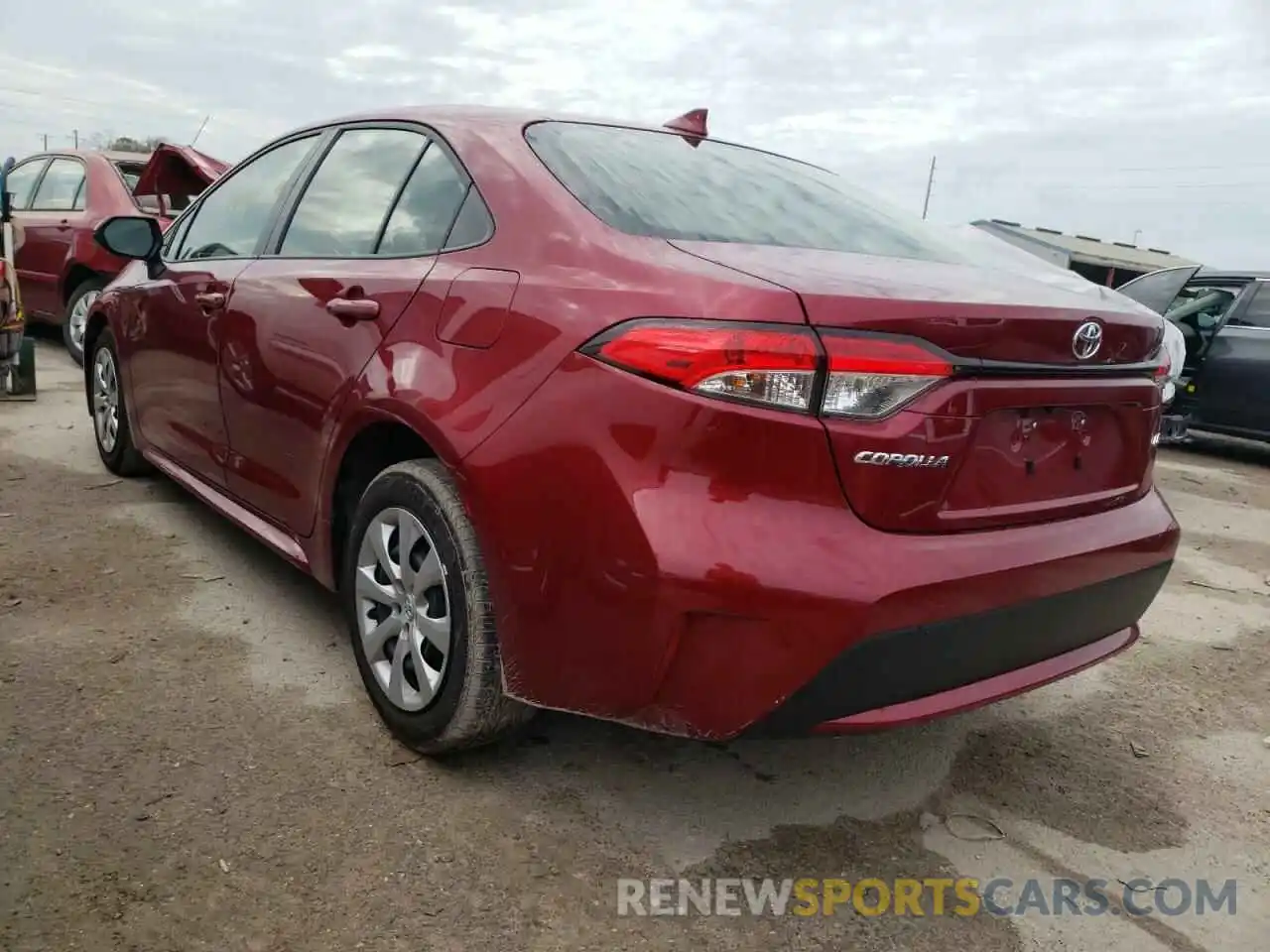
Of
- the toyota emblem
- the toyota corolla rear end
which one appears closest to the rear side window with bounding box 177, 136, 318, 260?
the toyota corolla rear end

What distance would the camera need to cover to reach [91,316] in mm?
4703

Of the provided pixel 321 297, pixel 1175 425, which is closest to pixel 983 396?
pixel 321 297

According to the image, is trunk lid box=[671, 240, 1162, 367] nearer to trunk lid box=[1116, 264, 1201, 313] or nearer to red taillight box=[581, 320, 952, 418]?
red taillight box=[581, 320, 952, 418]

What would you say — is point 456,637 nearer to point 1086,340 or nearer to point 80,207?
point 1086,340

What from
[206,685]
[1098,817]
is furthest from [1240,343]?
[206,685]

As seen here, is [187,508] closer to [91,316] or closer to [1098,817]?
[91,316]

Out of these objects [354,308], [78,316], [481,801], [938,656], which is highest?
[354,308]

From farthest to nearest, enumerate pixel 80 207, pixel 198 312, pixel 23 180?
pixel 23 180 → pixel 80 207 → pixel 198 312

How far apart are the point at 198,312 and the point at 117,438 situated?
1418mm

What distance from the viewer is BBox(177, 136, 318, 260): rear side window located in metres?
3.34

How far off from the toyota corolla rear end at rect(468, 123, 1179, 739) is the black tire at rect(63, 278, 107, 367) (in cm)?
642

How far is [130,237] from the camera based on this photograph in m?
3.84

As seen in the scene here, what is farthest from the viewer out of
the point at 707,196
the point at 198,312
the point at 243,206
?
the point at 243,206

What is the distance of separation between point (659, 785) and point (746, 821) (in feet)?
0.75
